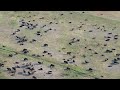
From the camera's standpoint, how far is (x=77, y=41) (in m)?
5.91

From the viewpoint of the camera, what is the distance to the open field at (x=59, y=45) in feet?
15.8

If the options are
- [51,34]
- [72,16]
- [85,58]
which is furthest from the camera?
[72,16]

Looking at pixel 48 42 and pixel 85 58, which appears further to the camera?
pixel 48 42

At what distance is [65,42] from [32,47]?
0.70 meters

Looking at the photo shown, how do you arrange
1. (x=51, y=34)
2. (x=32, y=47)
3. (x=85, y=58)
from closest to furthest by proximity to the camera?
(x=85, y=58) → (x=32, y=47) → (x=51, y=34)

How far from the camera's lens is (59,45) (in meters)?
5.77

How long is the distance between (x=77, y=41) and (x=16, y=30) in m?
1.45

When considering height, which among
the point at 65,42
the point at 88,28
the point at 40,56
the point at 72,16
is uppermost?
the point at 72,16

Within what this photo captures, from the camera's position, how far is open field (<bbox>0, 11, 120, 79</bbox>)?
4809mm

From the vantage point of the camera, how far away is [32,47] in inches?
223
